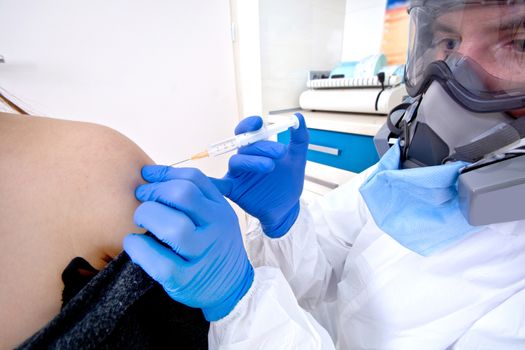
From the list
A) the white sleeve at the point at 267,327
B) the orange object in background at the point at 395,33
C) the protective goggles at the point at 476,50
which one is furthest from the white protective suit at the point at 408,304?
the orange object in background at the point at 395,33

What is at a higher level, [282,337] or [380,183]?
[380,183]

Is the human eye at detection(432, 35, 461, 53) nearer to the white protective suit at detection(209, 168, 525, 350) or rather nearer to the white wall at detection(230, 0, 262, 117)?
the white protective suit at detection(209, 168, 525, 350)

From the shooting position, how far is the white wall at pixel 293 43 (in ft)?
4.35

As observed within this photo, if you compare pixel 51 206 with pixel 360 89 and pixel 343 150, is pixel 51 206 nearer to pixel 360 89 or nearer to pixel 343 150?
pixel 343 150

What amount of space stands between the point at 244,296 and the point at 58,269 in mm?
319

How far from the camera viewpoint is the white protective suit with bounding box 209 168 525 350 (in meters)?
0.42

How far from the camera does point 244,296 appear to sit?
18.0 inches

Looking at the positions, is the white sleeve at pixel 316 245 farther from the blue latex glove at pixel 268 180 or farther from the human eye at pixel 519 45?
the human eye at pixel 519 45

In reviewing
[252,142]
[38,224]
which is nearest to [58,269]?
[38,224]

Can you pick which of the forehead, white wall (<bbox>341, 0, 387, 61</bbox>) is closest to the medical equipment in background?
white wall (<bbox>341, 0, 387, 61</bbox>)

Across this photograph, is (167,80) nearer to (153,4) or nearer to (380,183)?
(153,4)

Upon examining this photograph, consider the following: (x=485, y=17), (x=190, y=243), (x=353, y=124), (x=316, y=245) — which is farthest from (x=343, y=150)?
(x=190, y=243)

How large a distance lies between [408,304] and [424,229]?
0.57ft

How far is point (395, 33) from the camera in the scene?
138 cm
